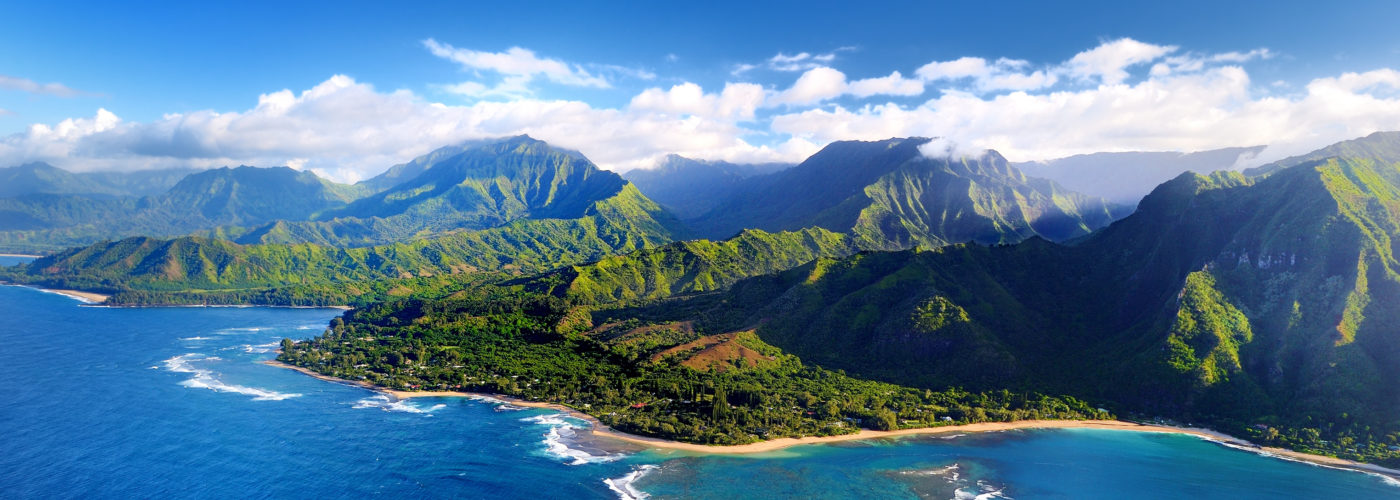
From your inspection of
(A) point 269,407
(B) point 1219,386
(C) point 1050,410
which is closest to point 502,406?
(A) point 269,407

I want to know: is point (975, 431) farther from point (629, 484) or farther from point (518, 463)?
point (518, 463)

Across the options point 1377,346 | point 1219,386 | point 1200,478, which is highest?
point 1377,346

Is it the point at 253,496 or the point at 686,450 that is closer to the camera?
the point at 253,496

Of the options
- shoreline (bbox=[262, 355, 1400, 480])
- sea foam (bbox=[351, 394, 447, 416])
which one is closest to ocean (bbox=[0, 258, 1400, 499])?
sea foam (bbox=[351, 394, 447, 416])

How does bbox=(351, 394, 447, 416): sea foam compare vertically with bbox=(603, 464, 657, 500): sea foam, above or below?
above

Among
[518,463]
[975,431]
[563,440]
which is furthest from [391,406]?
[975,431]

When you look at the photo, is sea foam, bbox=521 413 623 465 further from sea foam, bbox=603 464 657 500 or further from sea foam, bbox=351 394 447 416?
sea foam, bbox=351 394 447 416

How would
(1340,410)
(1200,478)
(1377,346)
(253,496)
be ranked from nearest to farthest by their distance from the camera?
1. (253,496)
2. (1200,478)
3. (1340,410)
4. (1377,346)

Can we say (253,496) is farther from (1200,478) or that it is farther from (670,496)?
(1200,478)
